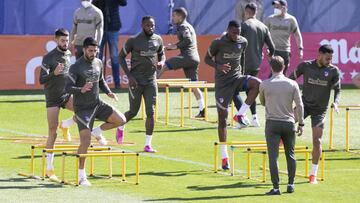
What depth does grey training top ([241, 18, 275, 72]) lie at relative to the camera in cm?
2683

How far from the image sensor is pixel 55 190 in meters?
19.4

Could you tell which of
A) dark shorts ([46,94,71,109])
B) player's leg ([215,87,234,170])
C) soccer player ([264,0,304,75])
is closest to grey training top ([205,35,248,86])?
player's leg ([215,87,234,170])

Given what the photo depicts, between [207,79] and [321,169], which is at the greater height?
[207,79]

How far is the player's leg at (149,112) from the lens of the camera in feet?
78.2

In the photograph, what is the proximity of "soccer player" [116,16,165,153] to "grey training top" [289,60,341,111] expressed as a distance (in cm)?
368

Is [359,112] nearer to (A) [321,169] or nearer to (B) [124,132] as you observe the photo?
(B) [124,132]

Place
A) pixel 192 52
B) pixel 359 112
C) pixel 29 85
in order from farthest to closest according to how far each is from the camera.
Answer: pixel 29 85, pixel 359 112, pixel 192 52

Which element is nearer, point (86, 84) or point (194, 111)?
point (86, 84)

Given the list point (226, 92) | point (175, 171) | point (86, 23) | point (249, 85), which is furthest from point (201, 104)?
point (175, 171)

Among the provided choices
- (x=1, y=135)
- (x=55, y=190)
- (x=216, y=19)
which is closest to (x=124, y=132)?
(x=1, y=135)

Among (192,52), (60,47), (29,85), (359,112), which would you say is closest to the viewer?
(60,47)

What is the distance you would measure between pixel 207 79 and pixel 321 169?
13919 mm

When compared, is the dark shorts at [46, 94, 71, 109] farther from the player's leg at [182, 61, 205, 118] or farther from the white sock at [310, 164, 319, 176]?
the player's leg at [182, 61, 205, 118]

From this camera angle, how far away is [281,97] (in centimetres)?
1931
